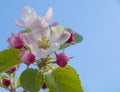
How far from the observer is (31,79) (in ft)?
4.48

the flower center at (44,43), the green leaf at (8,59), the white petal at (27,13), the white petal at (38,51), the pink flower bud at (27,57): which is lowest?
the pink flower bud at (27,57)

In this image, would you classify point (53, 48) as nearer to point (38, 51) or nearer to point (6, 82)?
point (38, 51)

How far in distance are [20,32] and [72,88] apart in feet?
1.02

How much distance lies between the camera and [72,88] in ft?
4.54

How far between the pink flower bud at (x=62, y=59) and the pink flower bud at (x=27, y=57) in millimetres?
101

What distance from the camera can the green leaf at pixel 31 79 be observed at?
1.34 m

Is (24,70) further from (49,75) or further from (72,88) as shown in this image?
(72,88)

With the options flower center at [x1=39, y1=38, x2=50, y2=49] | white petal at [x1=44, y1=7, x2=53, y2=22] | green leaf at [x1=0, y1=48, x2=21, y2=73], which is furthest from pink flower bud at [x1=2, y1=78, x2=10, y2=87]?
white petal at [x1=44, y1=7, x2=53, y2=22]

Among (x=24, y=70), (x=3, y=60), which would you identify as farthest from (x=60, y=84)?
(x=3, y=60)

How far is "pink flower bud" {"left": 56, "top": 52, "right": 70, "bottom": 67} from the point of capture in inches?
52.2

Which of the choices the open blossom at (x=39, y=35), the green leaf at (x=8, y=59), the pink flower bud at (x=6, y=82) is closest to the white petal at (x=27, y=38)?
the open blossom at (x=39, y=35)

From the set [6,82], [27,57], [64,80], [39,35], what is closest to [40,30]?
[39,35]

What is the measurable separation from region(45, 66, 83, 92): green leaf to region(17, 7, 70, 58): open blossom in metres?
0.12

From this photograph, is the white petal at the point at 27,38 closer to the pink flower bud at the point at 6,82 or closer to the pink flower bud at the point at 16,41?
the pink flower bud at the point at 16,41
